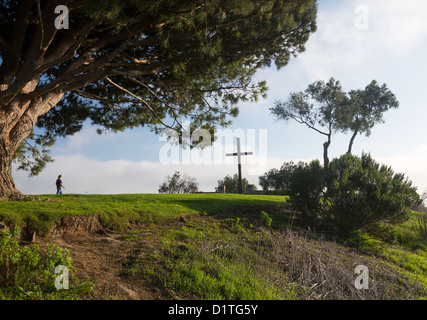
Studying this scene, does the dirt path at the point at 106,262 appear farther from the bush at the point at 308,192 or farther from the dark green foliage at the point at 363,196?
the dark green foliage at the point at 363,196

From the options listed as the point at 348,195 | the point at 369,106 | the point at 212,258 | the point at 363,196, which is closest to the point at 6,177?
the point at 212,258

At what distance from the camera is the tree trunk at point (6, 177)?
27.8 ft

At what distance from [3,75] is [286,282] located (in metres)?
10.2

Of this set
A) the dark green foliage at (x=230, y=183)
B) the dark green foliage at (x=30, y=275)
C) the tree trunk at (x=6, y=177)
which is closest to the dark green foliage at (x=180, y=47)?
the tree trunk at (x=6, y=177)

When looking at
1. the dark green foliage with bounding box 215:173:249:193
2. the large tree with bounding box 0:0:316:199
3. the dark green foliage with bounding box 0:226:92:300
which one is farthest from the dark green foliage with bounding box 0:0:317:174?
the dark green foliage with bounding box 215:173:249:193

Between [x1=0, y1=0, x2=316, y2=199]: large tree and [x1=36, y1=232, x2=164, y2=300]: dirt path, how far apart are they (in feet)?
12.7

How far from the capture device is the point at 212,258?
5609 mm

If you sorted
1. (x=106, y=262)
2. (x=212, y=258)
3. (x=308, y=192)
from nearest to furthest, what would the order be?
(x=106, y=262), (x=212, y=258), (x=308, y=192)

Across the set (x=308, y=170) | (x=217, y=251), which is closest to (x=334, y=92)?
(x=308, y=170)

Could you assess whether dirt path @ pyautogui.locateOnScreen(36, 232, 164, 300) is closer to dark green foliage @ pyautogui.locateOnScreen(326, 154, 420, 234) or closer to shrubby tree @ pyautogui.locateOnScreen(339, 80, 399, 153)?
dark green foliage @ pyautogui.locateOnScreen(326, 154, 420, 234)

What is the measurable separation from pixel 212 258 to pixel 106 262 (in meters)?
1.95

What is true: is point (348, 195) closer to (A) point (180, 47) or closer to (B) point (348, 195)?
(B) point (348, 195)

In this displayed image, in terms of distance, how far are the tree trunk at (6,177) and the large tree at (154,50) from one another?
27 mm

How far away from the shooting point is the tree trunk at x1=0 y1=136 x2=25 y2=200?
848 centimetres
